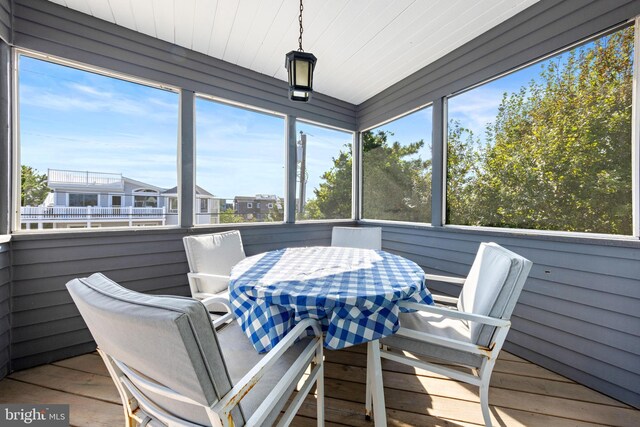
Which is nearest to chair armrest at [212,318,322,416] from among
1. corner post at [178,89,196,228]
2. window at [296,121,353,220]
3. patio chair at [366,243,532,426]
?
patio chair at [366,243,532,426]

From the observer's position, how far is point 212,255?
230 cm

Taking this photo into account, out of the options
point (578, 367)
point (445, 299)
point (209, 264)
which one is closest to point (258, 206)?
point (209, 264)

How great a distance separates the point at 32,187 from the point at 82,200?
0.32 meters

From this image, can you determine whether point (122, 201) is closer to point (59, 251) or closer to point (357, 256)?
point (59, 251)

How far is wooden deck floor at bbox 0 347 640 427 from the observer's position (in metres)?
1.61

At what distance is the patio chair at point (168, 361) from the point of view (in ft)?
2.35

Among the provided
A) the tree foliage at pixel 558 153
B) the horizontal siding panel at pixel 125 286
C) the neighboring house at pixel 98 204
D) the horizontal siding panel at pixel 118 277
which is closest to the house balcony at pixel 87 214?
the neighboring house at pixel 98 204

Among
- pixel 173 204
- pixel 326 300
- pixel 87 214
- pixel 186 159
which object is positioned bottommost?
pixel 326 300

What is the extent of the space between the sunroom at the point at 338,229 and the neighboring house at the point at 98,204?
0.05 ft

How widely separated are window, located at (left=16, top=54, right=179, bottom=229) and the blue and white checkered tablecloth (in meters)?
1.67

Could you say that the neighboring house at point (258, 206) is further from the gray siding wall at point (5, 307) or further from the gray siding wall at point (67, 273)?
the gray siding wall at point (5, 307)

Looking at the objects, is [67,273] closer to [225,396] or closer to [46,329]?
[46,329]

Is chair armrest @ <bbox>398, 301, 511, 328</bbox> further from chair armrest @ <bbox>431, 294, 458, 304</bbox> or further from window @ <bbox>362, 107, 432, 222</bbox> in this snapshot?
window @ <bbox>362, 107, 432, 222</bbox>

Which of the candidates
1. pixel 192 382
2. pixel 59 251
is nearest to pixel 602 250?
pixel 192 382
